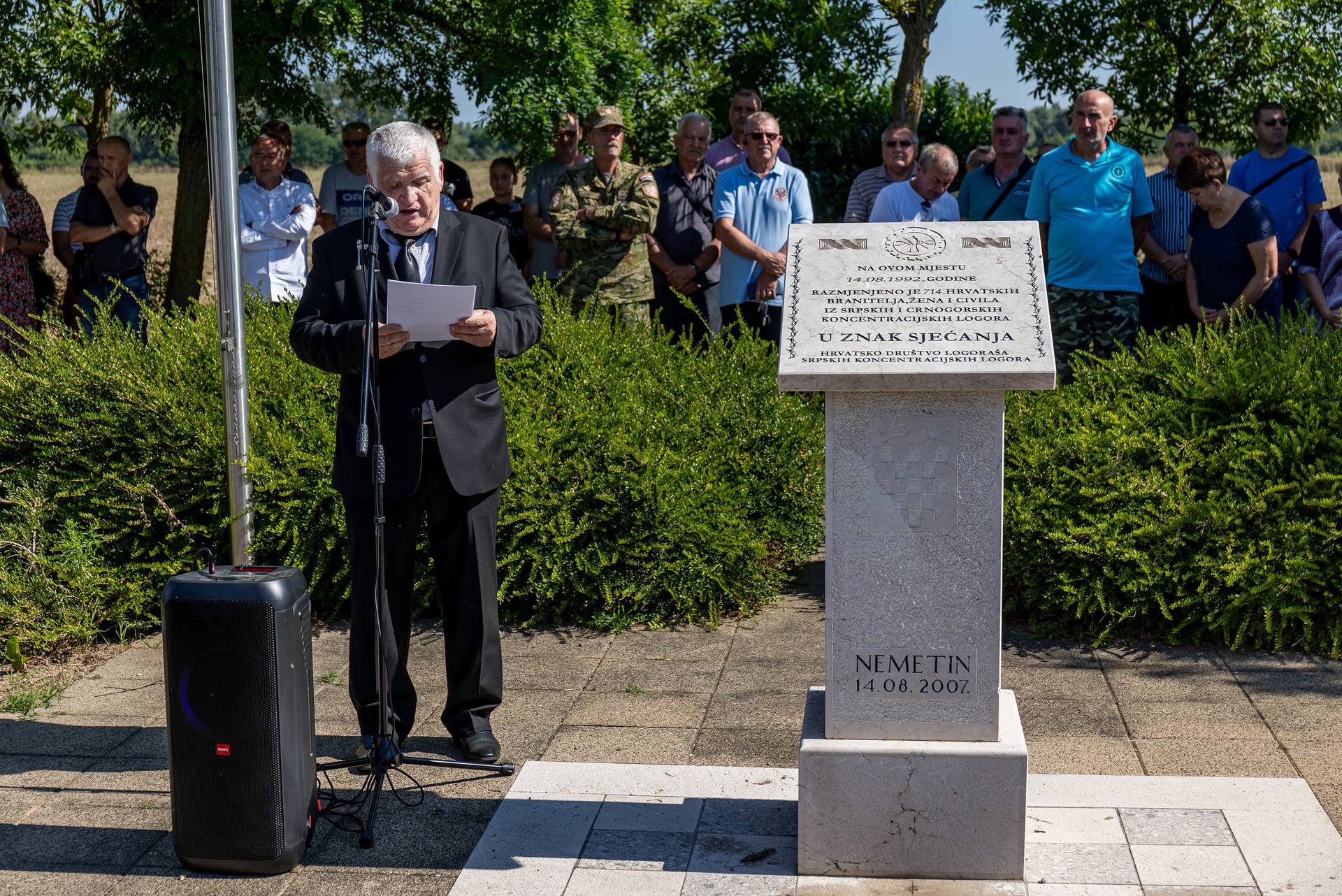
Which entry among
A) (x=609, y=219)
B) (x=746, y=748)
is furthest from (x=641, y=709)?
(x=609, y=219)

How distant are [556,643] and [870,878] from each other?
228cm

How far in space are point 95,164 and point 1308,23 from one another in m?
9.23

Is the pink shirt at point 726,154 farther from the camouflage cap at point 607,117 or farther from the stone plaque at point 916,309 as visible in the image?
the stone plaque at point 916,309

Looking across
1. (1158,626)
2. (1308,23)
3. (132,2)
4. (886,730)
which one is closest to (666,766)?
(886,730)

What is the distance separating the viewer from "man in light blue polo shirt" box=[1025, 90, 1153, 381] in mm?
7547

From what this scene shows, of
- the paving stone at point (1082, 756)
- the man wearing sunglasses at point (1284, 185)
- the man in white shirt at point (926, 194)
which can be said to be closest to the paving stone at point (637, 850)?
the paving stone at point (1082, 756)

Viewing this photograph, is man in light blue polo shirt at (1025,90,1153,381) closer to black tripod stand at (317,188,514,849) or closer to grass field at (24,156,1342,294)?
black tripod stand at (317,188,514,849)

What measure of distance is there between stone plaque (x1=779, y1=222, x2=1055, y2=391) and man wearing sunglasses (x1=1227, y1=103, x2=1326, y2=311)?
5.44m

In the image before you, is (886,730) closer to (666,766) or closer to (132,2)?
(666,766)

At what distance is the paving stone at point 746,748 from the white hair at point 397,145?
2096mm

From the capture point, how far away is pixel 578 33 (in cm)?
923

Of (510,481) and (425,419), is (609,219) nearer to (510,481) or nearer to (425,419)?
(510,481)

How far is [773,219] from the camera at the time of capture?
8.11 metres

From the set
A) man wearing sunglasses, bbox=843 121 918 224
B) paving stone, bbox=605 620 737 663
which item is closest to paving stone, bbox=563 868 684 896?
paving stone, bbox=605 620 737 663
